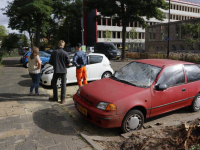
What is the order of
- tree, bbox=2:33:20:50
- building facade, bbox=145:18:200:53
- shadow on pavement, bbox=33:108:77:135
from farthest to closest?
1. building facade, bbox=145:18:200:53
2. tree, bbox=2:33:20:50
3. shadow on pavement, bbox=33:108:77:135

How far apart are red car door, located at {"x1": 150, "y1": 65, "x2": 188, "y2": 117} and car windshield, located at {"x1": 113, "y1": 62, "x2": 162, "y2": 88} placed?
18cm

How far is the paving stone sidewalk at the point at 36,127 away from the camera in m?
3.69

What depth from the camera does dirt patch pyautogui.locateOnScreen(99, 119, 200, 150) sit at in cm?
318

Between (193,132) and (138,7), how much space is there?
22.5 m

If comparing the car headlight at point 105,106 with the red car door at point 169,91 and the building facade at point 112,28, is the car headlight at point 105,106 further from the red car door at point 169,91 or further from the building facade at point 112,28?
the building facade at point 112,28

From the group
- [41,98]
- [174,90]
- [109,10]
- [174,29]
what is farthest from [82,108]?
[174,29]

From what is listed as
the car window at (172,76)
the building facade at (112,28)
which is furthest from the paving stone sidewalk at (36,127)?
the building facade at (112,28)

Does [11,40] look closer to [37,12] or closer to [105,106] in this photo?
[37,12]

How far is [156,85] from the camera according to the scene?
4547mm

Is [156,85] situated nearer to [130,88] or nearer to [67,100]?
[130,88]

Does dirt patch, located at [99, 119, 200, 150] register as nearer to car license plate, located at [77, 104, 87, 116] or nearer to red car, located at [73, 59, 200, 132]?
red car, located at [73, 59, 200, 132]

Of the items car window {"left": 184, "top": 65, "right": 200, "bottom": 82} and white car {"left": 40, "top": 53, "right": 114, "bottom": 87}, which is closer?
car window {"left": 184, "top": 65, "right": 200, "bottom": 82}

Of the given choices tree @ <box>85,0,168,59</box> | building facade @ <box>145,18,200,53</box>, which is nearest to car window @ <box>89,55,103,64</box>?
tree @ <box>85,0,168,59</box>

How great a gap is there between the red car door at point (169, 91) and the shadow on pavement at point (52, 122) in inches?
76.2
